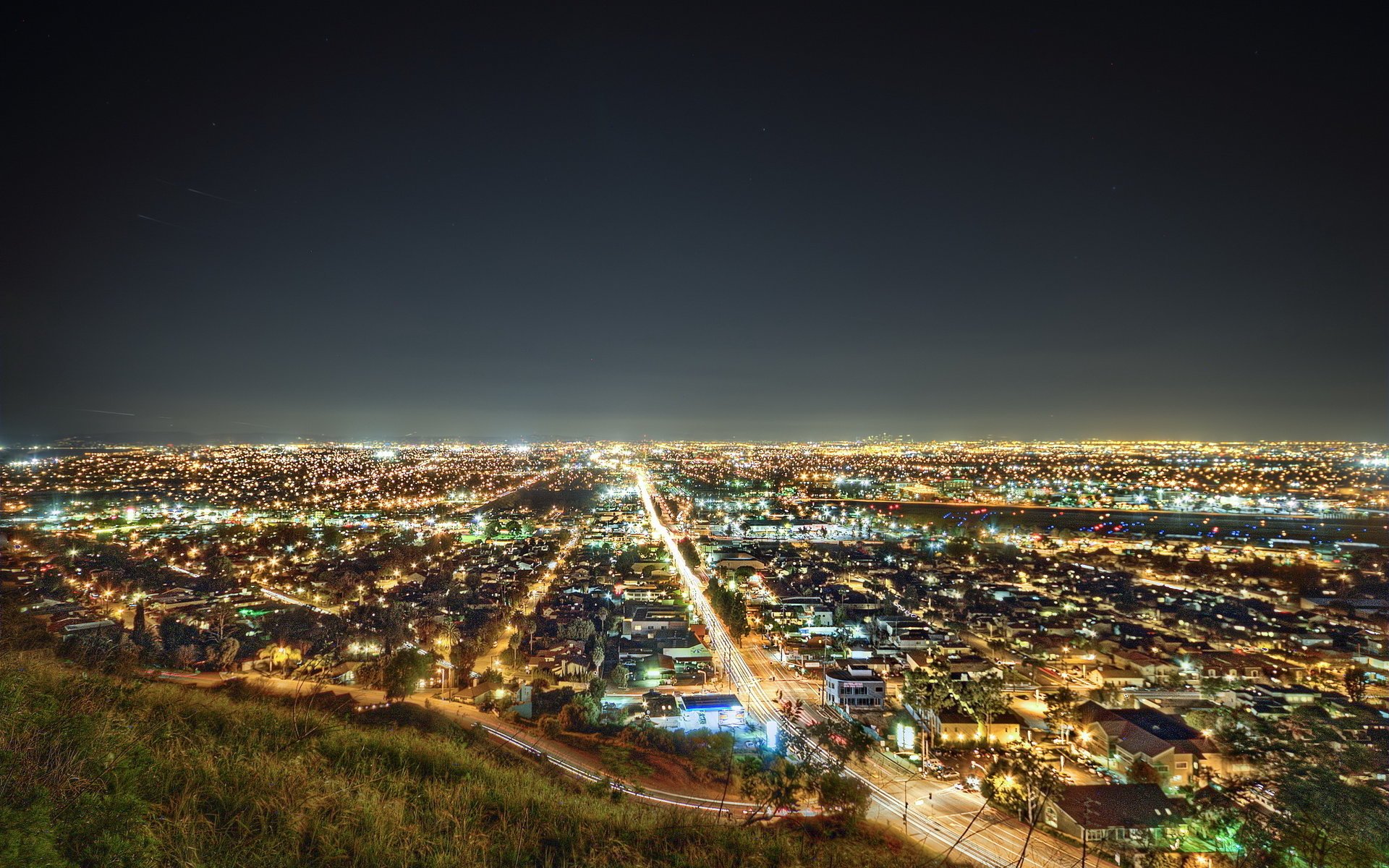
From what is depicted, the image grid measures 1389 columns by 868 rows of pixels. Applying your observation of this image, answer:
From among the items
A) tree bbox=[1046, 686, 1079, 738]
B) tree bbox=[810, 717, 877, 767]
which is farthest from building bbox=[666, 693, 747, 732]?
tree bbox=[1046, 686, 1079, 738]

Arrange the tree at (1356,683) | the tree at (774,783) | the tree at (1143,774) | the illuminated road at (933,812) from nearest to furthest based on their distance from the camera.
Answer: the tree at (774,783)
the illuminated road at (933,812)
the tree at (1143,774)
the tree at (1356,683)

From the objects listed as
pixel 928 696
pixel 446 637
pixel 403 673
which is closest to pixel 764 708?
pixel 928 696

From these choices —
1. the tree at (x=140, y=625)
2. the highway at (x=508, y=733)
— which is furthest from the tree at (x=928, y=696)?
the tree at (x=140, y=625)

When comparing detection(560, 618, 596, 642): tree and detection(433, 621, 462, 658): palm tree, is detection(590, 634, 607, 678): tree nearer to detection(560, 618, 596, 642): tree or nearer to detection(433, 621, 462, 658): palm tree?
detection(560, 618, 596, 642): tree

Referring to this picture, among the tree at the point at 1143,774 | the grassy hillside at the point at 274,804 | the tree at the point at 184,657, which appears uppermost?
the grassy hillside at the point at 274,804

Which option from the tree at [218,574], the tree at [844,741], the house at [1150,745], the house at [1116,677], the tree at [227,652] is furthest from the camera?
the tree at [218,574]

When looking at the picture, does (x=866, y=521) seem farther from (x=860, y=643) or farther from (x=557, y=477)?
(x=557, y=477)

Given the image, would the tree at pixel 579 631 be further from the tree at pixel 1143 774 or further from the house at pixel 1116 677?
the house at pixel 1116 677

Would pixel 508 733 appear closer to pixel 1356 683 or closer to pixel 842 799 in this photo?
pixel 842 799
